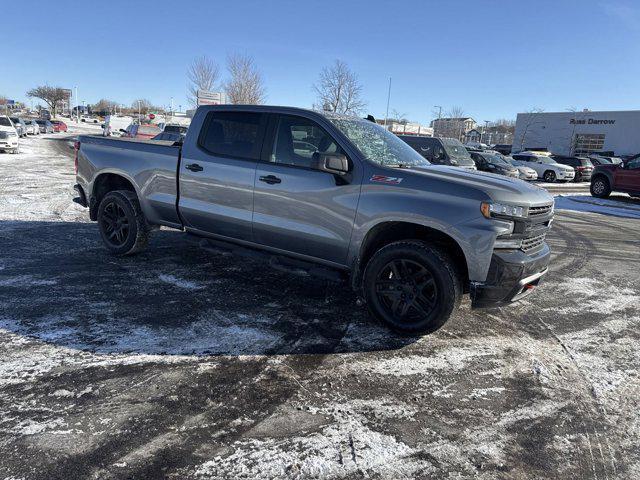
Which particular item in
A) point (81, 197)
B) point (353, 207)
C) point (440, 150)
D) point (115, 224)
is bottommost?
point (115, 224)

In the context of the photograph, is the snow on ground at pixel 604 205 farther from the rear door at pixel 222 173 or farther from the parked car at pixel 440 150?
the rear door at pixel 222 173

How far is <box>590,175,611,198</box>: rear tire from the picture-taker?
60.2 feet

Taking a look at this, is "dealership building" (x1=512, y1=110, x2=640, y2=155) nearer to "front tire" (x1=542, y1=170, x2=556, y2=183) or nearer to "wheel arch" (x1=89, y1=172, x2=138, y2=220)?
"front tire" (x1=542, y1=170, x2=556, y2=183)

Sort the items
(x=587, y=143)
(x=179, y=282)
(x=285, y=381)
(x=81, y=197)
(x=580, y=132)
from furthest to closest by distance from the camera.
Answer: (x=580, y=132) < (x=587, y=143) < (x=81, y=197) < (x=179, y=282) < (x=285, y=381)

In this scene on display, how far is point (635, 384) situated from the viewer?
3617 millimetres

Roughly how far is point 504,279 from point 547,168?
2743 cm

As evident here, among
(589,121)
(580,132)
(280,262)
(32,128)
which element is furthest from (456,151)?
(580,132)

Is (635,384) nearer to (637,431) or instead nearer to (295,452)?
(637,431)

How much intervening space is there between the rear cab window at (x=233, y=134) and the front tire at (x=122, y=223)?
52.2 inches

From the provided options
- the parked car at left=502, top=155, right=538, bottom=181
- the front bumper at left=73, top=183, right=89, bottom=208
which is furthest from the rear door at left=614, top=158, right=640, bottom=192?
the front bumper at left=73, top=183, right=89, bottom=208

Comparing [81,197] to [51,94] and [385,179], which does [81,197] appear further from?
[51,94]

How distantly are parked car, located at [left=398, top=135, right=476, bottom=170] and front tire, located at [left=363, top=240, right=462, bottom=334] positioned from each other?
503 inches

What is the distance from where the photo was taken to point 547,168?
27.9 meters

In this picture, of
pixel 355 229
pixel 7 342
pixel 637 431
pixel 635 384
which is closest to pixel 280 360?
pixel 355 229
